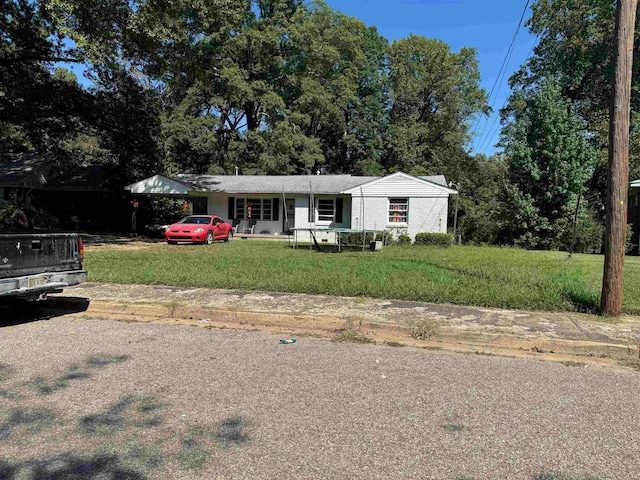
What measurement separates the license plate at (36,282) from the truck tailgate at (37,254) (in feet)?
0.51

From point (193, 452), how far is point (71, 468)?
765mm

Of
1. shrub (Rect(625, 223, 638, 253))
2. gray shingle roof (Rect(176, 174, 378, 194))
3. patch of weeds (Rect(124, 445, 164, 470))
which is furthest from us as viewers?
gray shingle roof (Rect(176, 174, 378, 194))

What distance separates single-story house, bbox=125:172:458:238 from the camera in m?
23.8

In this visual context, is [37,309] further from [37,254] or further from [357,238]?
[357,238]

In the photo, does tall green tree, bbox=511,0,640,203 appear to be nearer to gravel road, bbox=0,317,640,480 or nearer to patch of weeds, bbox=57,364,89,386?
gravel road, bbox=0,317,640,480

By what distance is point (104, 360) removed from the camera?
5.19 m

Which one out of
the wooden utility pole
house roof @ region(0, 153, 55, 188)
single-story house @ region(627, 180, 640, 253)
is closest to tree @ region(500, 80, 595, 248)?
single-story house @ region(627, 180, 640, 253)

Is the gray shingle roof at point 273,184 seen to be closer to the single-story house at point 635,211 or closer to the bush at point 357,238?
the bush at point 357,238

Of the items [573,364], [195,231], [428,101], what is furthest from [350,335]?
[428,101]

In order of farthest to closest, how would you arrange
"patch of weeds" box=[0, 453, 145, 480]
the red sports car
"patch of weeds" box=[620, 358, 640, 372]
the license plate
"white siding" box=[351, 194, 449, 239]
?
1. "white siding" box=[351, 194, 449, 239]
2. the red sports car
3. the license plate
4. "patch of weeds" box=[620, 358, 640, 372]
5. "patch of weeds" box=[0, 453, 145, 480]

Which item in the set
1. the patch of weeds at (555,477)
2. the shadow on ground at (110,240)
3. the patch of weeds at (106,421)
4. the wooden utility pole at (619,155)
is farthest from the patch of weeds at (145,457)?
the shadow on ground at (110,240)

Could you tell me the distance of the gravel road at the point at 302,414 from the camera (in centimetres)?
306

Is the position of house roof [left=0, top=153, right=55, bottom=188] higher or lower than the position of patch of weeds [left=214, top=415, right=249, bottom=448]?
higher

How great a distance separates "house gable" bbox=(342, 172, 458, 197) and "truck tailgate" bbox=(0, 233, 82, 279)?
60.4ft
